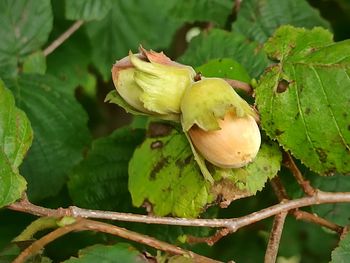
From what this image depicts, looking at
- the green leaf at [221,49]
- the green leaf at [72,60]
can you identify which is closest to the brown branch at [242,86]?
the green leaf at [221,49]

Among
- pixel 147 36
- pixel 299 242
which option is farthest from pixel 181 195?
pixel 299 242

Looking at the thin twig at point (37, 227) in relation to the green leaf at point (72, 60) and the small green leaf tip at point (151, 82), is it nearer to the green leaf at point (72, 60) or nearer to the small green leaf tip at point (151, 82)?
the small green leaf tip at point (151, 82)

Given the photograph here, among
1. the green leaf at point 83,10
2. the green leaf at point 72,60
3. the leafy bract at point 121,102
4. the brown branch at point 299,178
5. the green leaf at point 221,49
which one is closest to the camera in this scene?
the leafy bract at point 121,102

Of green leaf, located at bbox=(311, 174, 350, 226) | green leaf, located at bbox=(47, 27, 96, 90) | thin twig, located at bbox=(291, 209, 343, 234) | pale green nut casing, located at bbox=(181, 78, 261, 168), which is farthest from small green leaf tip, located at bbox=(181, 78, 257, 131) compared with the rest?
green leaf, located at bbox=(47, 27, 96, 90)

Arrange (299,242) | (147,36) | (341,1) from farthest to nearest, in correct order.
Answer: (299,242)
(147,36)
(341,1)

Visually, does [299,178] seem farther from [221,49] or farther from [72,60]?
[72,60]

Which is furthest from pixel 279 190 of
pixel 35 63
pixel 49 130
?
pixel 35 63

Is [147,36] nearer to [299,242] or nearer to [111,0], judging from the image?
[111,0]
